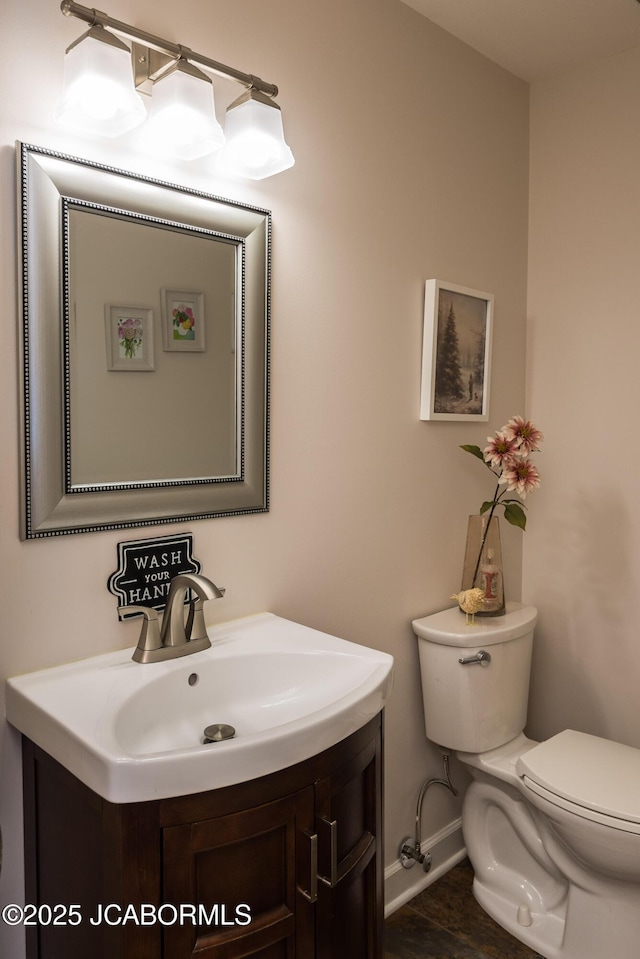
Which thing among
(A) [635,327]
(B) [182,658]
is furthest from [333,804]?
(A) [635,327]

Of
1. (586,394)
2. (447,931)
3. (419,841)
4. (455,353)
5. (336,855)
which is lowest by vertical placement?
(447,931)

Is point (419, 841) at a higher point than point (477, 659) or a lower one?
lower

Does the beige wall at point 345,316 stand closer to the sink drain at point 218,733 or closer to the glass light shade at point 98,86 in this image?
the glass light shade at point 98,86

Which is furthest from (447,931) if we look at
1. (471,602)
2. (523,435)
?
(523,435)

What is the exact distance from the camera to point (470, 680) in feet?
6.44

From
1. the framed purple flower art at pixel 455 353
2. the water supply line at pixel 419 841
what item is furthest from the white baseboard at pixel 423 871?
the framed purple flower art at pixel 455 353

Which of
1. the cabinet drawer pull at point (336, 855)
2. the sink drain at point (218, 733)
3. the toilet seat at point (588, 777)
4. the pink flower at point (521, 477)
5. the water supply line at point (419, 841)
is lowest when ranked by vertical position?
the water supply line at point (419, 841)

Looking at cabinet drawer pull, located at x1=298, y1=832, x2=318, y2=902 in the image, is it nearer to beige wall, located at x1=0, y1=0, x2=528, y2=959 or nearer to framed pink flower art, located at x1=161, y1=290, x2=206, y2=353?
beige wall, located at x1=0, y1=0, x2=528, y2=959

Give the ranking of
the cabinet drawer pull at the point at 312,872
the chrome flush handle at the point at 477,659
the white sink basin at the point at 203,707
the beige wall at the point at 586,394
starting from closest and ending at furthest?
the white sink basin at the point at 203,707 → the cabinet drawer pull at the point at 312,872 → the chrome flush handle at the point at 477,659 → the beige wall at the point at 586,394

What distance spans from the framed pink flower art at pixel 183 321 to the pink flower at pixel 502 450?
949 millimetres

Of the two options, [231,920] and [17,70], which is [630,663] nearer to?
[231,920]

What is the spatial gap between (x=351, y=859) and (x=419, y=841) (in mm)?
933

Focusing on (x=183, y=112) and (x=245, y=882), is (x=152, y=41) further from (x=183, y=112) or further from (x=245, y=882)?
(x=245, y=882)

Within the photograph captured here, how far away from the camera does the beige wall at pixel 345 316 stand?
129 cm
